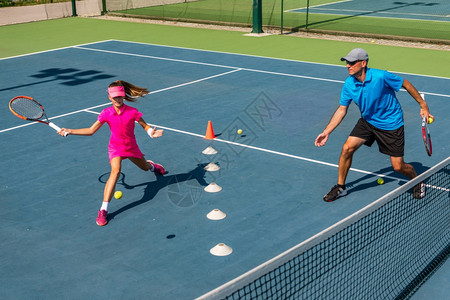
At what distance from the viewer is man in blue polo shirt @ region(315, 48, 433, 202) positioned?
7.88 metres

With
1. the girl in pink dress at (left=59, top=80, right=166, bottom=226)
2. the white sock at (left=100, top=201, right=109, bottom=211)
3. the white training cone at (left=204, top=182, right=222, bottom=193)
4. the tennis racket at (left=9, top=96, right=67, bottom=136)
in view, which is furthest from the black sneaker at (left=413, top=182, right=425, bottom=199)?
the tennis racket at (left=9, top=96, right=67, bottom=136)

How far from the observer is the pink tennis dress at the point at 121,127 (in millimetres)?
8234

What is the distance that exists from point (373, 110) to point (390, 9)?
2130 cm

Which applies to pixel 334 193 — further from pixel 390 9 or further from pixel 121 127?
pixel 390 9

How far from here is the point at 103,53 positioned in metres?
19.5

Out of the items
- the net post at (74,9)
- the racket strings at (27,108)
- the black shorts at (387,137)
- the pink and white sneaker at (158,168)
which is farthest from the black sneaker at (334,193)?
the net post at (74,9)

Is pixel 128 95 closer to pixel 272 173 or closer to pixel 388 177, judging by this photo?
pixel 272 173

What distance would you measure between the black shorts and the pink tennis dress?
115 inches

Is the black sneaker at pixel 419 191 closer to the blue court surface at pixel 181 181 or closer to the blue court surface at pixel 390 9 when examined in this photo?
the blue court surface at pixel 181 181

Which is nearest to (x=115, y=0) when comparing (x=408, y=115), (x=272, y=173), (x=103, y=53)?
(x=103, y=53)

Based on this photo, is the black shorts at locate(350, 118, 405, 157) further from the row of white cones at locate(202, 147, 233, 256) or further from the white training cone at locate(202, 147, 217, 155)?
the white training cone at locate(202, 147, 217, 155)

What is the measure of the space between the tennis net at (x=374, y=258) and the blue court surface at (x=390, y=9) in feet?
63.3

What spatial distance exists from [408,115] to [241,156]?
12.9 ft

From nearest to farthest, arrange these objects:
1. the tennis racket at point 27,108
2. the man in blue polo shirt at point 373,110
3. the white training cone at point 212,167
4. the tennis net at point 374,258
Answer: the tennis net at point 374,258
the man in blue polo shirt at point 373,110
the tennis racket at point 27,108
the white training cone at point 212,167
